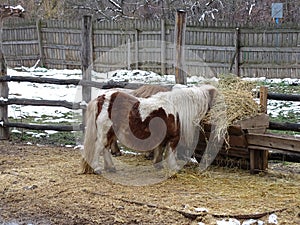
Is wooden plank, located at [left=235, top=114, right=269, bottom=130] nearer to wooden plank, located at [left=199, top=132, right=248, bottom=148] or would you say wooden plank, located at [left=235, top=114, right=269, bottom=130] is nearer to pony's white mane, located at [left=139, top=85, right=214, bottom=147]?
wooden plank, located at [left=199, top=132, right=248, bottom=148]

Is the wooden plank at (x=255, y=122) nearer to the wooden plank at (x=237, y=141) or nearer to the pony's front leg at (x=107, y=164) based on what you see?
the wooden plank at (x=237, y=141)

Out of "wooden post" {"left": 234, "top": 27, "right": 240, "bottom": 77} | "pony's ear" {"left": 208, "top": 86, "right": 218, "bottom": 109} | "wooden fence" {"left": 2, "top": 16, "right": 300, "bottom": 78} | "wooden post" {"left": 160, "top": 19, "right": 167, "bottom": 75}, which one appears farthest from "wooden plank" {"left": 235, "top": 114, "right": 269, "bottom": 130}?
"wooden post" {"left": 160, "top": 19, "right": 167, "bottom": 75}

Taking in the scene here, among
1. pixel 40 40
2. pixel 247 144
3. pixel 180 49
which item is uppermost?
pixel 180 49

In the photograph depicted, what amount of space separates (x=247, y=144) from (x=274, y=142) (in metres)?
0.33

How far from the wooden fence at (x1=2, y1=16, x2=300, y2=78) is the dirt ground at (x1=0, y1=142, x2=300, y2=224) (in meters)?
8.06

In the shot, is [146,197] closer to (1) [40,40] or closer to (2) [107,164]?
(2) [107,164]

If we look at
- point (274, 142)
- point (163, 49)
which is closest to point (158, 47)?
point (163, 49)

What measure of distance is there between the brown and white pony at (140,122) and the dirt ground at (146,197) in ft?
0.99

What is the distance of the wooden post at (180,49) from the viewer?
21.7ft

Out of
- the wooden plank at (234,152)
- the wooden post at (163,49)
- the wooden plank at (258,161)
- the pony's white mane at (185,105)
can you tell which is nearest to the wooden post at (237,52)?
the wooden post at (163,49)

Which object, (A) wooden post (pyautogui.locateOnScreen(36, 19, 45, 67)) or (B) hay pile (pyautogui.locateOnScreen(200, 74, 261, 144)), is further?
(A) wooden post (pyautogui.locateOnScreen(36, 19, 45, 67))

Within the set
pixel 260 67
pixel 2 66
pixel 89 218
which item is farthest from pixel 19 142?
pixel 260 67

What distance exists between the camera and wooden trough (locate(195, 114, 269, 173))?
5359mm

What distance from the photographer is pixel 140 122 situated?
5184 mm
